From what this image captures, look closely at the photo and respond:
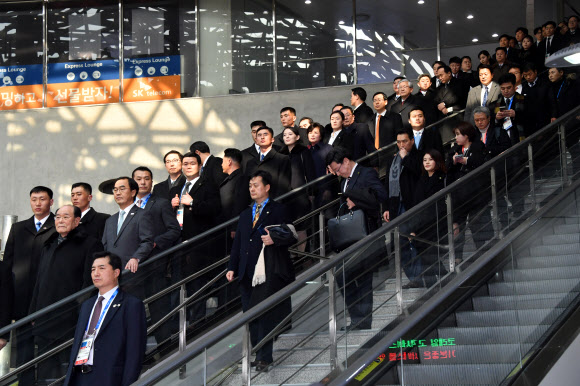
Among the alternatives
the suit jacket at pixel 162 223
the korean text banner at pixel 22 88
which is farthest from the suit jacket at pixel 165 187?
the korean text banner at pixel 22 88

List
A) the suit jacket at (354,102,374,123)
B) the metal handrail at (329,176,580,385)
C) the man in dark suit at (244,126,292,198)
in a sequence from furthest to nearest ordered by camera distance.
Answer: the suit jacket at (354,102,374,123)
the man in dark suit at (244,126,292,198)
the metal handrail at (329,176,580,385)

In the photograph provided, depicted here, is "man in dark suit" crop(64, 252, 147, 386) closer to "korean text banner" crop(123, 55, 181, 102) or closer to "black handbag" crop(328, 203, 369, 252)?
"black handbag" crop(328, 203, 369, 252)

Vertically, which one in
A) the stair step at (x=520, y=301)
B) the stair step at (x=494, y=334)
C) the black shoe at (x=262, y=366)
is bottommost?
the black shoe at (x=262, y=366)

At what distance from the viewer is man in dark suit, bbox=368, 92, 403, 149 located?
10289mm

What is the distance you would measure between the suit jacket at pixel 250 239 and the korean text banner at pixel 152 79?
32.0 ft

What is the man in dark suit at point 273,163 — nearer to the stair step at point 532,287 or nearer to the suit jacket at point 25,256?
the suit jacket at point 25,256

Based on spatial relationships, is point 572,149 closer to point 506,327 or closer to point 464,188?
point 464,188

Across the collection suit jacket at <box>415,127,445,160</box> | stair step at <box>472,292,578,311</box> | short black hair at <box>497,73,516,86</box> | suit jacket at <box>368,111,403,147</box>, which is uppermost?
short black hair at <box>497,73,516,86</box>

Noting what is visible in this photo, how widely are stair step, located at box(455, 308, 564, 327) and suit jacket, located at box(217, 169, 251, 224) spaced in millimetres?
3364

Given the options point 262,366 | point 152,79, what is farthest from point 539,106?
point 152,79

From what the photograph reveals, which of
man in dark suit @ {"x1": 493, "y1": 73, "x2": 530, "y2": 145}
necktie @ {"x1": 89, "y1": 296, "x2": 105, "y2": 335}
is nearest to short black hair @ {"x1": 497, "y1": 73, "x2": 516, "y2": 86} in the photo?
man in dark suit @ {"x1": 493, "y1": 73, "x2": 530, "y2": 145}

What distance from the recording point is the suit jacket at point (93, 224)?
24.4 ft

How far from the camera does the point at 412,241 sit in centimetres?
571

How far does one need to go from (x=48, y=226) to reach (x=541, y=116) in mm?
5668
